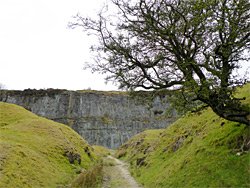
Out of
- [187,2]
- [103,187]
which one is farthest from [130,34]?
[103,187]

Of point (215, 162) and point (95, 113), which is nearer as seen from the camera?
point (215, 162)

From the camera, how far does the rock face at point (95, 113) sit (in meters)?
69.7

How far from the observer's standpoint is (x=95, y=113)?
74938mm

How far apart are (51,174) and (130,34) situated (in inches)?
457

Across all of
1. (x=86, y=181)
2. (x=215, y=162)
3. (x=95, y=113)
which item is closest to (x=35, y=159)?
(x=86, y=181)

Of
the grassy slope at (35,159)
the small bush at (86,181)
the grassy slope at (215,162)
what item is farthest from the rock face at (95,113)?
the grassy slope at (215,162)

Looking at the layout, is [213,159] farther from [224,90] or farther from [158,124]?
[158,124]

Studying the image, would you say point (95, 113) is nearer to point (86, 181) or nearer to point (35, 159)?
point (35, 159)

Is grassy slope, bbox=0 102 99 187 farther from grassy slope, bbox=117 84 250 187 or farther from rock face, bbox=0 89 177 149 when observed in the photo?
rock face, bbox=0 89 177 149

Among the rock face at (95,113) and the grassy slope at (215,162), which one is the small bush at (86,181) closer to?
the grassy slope at (215,162)

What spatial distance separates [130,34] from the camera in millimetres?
10836

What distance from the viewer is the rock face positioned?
6969 cm

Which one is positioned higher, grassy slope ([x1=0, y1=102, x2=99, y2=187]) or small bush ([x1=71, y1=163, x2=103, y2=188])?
grassy slope ([x1=0, y1=102, x2=99, y2=187])

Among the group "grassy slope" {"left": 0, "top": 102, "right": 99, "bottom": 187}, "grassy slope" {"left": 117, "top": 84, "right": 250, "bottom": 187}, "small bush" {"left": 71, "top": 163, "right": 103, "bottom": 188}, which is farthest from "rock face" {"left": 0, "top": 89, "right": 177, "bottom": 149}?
"grassy slope" {"left": 117, "top": 84, "right": 250, "bottom": 187}
